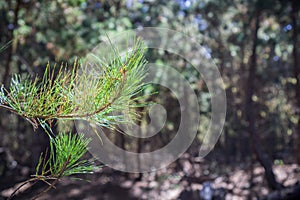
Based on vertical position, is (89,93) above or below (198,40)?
below

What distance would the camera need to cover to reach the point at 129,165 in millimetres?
8453

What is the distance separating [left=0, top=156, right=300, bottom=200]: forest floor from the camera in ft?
20.8

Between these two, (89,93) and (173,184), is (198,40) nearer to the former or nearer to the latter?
(173,184)

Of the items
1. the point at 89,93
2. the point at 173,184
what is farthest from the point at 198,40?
the point at 89,93

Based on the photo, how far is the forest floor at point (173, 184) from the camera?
20.8ft

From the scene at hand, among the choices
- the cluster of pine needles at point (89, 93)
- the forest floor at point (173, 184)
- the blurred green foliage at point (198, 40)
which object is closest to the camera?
the cluster of pine needles at point (89, 93)

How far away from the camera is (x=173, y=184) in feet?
24.2

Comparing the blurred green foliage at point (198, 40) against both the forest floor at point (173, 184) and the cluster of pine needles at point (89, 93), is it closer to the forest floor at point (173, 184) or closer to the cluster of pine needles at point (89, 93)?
the forest floor at point (173, 184)

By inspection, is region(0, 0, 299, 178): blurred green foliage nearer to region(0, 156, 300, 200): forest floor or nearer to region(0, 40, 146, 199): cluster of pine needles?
region(0, 156, 300, 200): forest floor

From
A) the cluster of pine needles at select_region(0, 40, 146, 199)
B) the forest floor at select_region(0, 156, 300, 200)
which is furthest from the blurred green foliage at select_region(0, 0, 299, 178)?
the cluster of pine needles at select_region(0, 40, 146, 199)

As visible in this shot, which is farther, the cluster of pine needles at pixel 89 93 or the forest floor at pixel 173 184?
the forest floor at pixel 173 184

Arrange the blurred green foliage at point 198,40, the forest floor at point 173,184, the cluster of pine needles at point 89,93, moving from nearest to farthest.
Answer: the cluster of pine needles at point 89,93 < the blurred green foliage at point 198,40 < the forest floor at point 173,184

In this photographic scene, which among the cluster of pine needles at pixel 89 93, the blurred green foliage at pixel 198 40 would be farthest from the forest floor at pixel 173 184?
the cluster of pine needles at pixel 89 93

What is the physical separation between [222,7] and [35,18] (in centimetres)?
375
